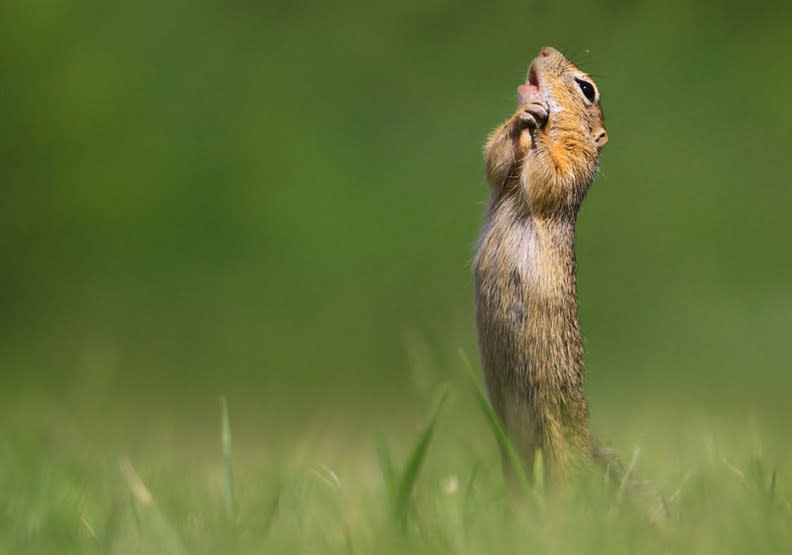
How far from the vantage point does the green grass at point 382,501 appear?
1.35 metres

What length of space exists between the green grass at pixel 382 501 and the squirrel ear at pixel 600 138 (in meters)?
0.80

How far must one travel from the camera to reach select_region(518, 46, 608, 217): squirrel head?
2227 millimetres

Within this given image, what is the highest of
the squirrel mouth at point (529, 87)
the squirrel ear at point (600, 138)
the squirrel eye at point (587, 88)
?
the squirrel eye at point (587, 88)

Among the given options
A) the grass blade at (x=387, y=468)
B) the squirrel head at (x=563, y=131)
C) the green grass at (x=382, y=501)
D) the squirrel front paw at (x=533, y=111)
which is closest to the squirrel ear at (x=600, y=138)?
the squirrel head at (x=563, y=131)

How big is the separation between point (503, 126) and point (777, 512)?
4.08 feet

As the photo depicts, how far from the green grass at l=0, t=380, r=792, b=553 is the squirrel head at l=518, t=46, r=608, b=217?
61cm

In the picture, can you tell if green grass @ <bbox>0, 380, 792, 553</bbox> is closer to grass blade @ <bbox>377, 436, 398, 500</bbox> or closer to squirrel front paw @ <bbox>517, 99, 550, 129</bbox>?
grass blade @ <bbox>377, 436, 398, 500</bbox>

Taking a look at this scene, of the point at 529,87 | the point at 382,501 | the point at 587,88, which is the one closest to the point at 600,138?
the point at 587,88

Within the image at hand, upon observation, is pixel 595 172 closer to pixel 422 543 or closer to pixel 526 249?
pixel 526 249

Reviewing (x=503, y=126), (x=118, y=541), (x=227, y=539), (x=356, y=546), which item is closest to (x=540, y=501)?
(x=356, y=546)

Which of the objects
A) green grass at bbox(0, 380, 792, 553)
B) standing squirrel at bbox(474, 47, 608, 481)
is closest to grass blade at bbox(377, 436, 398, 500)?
green grass at bbox(0, 380, 792, 553)

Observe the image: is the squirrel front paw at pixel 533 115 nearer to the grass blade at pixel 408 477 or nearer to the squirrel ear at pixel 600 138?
the squirrel ear at pixel 600 138

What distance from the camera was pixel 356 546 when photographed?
4.48 feet

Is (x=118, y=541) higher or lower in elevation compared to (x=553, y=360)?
lower
